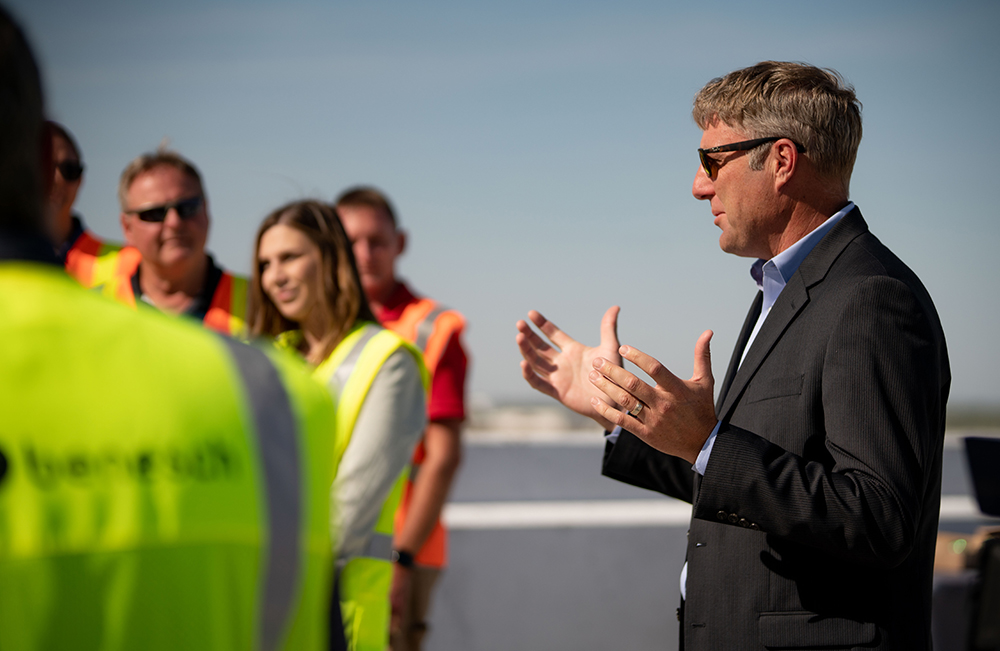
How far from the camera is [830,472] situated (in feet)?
5.09

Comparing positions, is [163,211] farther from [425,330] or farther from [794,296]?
[794,296]

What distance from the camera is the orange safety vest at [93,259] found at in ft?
11.9

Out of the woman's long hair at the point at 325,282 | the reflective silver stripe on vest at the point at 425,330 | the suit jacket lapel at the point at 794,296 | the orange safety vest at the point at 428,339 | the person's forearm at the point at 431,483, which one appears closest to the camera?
the suit jacket lapel at the point at 794,296

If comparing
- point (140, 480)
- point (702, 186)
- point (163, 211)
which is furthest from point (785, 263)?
point (163, 211)

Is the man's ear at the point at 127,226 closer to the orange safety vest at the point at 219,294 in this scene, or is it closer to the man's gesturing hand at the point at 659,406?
the orange safety vest at the point at 219,294

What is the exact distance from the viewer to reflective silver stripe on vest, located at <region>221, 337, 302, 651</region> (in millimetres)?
837

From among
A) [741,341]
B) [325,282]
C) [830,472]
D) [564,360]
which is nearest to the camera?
[830,472]

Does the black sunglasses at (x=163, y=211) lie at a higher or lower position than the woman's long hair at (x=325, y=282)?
higher

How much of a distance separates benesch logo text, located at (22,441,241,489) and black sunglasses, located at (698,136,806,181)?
57.8 inches

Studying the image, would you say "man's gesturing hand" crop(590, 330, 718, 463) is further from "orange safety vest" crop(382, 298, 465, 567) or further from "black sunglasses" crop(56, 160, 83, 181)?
"black sunglasses" crop(56, 160, 83, 181)

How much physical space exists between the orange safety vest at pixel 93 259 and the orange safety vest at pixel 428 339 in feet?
3.99

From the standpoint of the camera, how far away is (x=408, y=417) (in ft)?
8.36

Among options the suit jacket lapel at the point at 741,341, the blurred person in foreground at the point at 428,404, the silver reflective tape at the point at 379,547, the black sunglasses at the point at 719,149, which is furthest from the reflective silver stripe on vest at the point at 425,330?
the black sunglasses at the point at 719,149

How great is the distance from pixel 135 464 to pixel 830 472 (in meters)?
1.24
